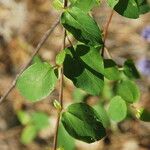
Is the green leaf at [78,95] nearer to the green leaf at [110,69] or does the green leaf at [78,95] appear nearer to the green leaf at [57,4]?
the green leaf at [110,69]

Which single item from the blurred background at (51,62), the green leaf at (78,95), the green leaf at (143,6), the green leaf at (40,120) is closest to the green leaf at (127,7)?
the green leaf at (143,6)

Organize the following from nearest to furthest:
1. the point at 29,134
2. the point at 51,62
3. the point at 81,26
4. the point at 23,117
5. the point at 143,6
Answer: the point at 81,26 → the point at 143,6 → the point at 29,134 → the point at 23,117 → the point at 51,62

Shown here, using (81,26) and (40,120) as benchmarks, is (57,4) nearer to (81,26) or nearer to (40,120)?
(81,26)

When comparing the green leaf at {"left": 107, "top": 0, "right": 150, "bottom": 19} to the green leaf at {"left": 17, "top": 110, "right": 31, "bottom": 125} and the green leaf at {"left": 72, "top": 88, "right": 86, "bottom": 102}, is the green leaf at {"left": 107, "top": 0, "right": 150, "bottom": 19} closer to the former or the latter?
the green leaf at {"left": 72, "top": 88, "right": 86, "bottom": 102}

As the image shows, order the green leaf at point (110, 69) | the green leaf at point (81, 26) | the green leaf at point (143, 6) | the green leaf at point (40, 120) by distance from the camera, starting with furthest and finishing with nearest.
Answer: the green leaf at point (40, 120)
the green leaf at point (110, 69)
the green leaf at point (143, 6)
the green leaf at point (81, 26)

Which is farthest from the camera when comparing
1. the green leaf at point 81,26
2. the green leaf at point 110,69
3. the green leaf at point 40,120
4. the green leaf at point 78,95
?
the green leaf at point 40,120

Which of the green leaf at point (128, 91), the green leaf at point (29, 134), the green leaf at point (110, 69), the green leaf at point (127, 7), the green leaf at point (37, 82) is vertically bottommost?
the green leaf at point (29, 134)

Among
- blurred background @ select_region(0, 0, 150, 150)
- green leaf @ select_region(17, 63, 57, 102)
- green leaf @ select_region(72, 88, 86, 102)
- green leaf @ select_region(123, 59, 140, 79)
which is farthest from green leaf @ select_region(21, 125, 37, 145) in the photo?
green leaf @ select_region(17, 63, 57, 102)

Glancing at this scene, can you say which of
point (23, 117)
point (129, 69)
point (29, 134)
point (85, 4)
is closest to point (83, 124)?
point (85, 4)
